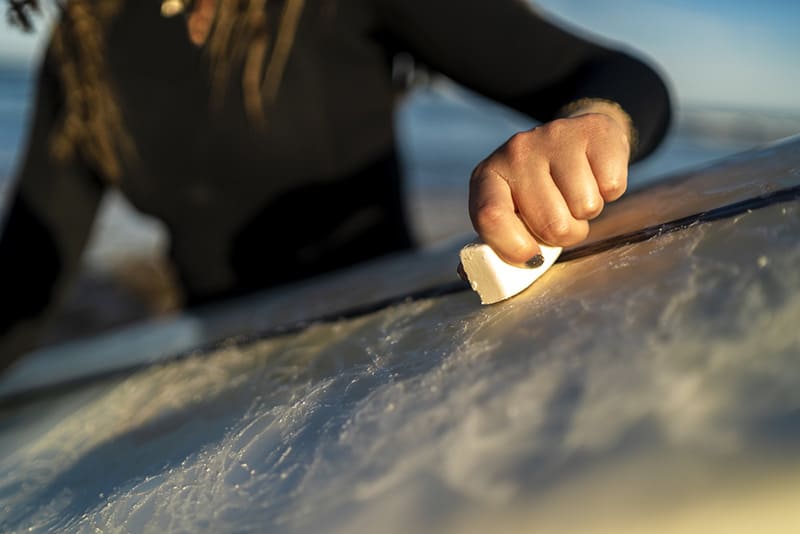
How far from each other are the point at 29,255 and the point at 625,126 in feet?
4.43

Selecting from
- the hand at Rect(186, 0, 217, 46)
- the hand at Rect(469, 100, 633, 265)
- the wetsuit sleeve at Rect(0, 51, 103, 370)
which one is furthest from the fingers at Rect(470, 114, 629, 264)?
the wetsuit sleeve at Rect(0, 51, 103, 370)

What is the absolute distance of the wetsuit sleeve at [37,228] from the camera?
1439 millimetres

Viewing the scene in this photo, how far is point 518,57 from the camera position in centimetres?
103

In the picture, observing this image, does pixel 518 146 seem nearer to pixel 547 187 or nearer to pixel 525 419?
pixel 547 187

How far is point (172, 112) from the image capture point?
1.31m

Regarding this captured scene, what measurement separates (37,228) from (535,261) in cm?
131

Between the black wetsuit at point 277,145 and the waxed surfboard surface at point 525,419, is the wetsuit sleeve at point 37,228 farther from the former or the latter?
the waxed surfboard surface at point 525,419

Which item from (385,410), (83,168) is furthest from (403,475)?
(83,168)

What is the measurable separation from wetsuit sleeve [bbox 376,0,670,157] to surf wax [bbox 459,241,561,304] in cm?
35

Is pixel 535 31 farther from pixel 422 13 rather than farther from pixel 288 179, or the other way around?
pixel 288 179

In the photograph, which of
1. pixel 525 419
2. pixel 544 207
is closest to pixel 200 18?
pixel 544 207

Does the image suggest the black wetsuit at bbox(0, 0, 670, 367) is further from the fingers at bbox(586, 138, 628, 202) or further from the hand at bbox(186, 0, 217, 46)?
the fingers at bbox(586, 138, 628, 202)

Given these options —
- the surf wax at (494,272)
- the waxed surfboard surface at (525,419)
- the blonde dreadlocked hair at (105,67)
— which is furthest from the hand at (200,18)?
the surf wax at (494,272)

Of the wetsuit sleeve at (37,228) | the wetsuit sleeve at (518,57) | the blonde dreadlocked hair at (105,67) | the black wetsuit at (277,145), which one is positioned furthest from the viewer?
the wetsuit sleeve at (37,228)
